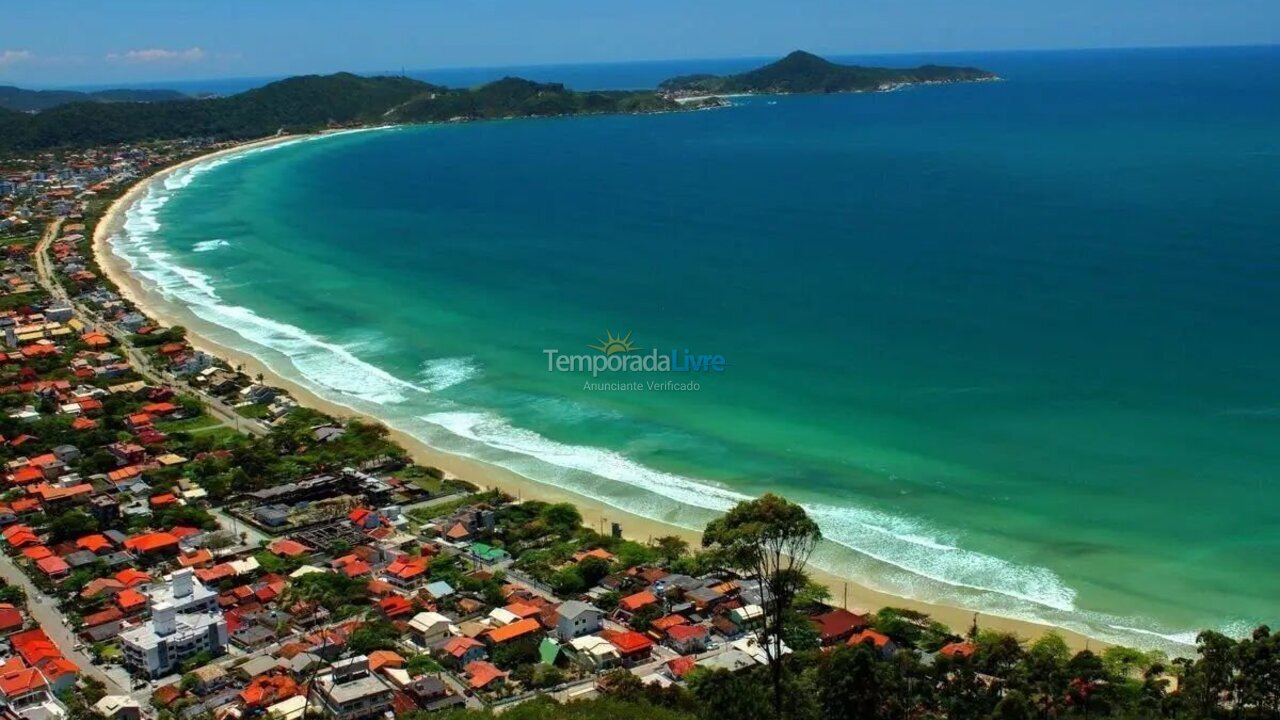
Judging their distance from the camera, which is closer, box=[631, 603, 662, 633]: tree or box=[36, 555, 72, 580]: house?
box=[631, 603, 662, 633]: tree

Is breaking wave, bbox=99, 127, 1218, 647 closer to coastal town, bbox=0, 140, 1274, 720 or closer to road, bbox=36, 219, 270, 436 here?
coastal town, bbox=0, 140, 1274, 720

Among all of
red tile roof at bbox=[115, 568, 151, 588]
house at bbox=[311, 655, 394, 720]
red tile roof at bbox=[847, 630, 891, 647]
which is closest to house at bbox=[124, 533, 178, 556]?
red tile roof at bbox=[115, 568, 151, 588]

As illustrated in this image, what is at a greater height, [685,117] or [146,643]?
[685,117]

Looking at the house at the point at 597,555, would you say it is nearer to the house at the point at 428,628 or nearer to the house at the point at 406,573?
the house at the point at 406,573

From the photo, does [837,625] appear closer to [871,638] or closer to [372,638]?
[871,638]

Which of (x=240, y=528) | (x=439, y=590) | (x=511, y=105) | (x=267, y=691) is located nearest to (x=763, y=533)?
(x=267, y=691)

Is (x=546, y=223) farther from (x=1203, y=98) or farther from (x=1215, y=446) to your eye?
(x=1203, y=98)

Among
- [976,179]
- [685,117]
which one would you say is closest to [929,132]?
[976,179]
